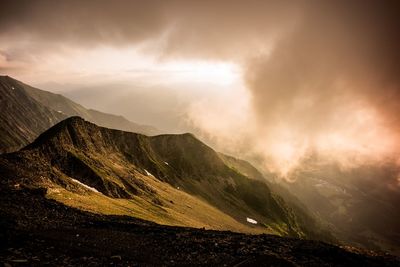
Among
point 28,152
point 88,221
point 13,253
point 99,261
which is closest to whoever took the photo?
point 13,253

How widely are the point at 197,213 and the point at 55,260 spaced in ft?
385

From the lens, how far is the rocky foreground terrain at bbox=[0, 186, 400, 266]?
26484 millimetres

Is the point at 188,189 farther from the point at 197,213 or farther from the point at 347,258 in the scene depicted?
the point at 347,258

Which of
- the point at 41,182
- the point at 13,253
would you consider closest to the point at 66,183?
the point at 41,182

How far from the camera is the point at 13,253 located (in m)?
24.6

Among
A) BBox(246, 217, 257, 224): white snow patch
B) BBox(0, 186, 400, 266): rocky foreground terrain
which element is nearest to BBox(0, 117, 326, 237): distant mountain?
BBox(246, 217, 257, 224): white snow patch

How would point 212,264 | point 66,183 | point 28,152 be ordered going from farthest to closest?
point 28,152, point 66,183, point 212,264

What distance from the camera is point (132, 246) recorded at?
104 ft

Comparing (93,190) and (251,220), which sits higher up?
A: (251,220)

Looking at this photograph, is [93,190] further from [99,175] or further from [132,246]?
[132,246]

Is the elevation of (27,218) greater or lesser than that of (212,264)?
lesser

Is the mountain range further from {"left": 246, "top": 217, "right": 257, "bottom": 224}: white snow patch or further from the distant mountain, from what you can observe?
{"left": 246, "top": 217, "right": 257, "bottom": 224}: white snow patch

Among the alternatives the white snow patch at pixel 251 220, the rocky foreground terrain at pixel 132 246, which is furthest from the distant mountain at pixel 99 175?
the rocky foreground terrain at pixel 132 246

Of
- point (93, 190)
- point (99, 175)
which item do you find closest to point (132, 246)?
point (93, 190)
